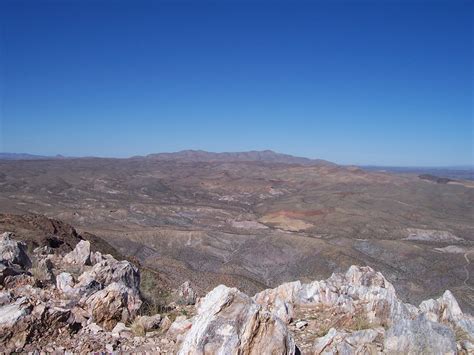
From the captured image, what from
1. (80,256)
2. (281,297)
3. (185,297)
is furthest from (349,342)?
(80,256)

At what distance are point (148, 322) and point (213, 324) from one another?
7.07 feet

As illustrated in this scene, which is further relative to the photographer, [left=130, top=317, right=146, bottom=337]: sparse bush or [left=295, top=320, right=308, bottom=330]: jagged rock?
[left=295, top=320, right=308, bottom=330]: jagged rock

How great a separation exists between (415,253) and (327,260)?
536 inches

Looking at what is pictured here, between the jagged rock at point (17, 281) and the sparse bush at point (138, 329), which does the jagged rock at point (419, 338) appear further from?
the jagged rock at point (17, 281)

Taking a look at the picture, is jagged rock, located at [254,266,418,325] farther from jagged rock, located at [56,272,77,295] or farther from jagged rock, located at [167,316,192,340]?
jagged rock, located at [56,272,77,295]

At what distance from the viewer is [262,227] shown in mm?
75375

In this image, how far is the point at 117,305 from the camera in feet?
25.6

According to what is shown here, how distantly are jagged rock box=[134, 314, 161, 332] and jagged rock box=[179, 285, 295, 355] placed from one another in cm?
169

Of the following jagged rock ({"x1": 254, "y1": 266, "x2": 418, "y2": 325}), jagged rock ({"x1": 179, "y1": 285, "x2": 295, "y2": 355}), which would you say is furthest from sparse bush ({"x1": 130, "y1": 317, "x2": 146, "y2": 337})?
jagged rock ({"x1": 254, "y1": 266, "x2": 418, "y2": 325})

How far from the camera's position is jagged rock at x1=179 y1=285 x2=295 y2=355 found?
549 cm

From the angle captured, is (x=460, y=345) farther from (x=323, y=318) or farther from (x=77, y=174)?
(x=77, y=174)

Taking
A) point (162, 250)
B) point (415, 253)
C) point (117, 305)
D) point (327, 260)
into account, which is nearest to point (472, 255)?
point (415, 253)

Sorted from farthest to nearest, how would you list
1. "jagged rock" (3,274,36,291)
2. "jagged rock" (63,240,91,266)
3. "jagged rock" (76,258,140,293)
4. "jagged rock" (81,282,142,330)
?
"jagged rock" (63,240,91,266), "jagged rock" (76,258,140,293), "jagged rock" (3,274,36,291), "jagged rock" (81,282,142,330)

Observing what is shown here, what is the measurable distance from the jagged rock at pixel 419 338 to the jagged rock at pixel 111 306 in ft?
15.5
